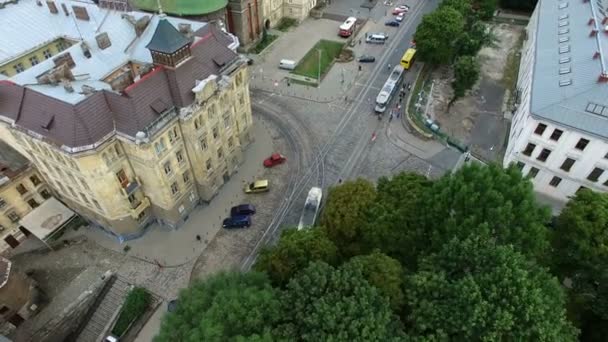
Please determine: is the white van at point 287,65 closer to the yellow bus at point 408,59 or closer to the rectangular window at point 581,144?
the yellow bus at point 408,59

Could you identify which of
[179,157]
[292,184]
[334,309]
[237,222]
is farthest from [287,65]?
[334,309]

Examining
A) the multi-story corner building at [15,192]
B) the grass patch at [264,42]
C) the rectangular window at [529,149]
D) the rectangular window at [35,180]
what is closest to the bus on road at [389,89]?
the rectangular window at [529,149]

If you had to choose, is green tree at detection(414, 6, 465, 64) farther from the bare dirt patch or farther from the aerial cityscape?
the bare dirt patch

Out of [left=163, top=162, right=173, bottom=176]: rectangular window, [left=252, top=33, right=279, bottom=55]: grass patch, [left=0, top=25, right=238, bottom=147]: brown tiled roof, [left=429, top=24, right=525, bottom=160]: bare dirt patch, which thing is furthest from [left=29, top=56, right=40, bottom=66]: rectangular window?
[left=429, top=24, right=525, bottom=160]: bare dirt patch

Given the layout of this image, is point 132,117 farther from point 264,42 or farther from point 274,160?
point 264,42

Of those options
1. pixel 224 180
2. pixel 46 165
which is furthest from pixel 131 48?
pixel 224 180

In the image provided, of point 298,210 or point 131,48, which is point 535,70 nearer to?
point 298,210

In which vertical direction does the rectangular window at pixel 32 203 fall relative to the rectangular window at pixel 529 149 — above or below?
below
